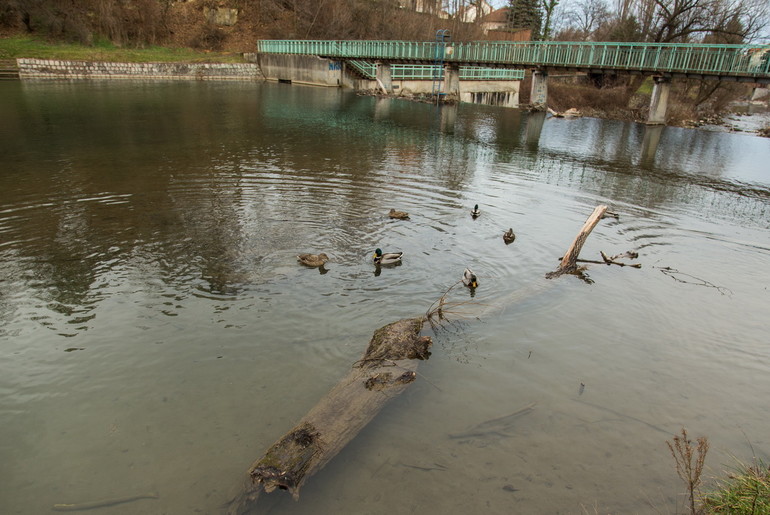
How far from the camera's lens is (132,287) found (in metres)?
9.14

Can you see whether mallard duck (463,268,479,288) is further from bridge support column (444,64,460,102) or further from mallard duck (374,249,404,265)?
bridge support column (444,64,460,102)

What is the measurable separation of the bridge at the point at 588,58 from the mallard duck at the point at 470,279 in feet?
103

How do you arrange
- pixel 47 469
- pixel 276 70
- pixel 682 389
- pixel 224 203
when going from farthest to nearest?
pixel 276 70 → pixel 224 203 → pixel 682 389 → pixel 47 469

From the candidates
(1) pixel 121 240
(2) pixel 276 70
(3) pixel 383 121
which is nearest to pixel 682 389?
(1) pixel 121 240

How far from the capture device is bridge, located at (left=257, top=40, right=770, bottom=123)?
3156 centimetres

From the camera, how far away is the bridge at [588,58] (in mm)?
31562

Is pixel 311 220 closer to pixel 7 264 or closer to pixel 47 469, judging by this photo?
pixel 7 264

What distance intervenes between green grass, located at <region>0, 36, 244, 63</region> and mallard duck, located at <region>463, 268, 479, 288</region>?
5590 cm

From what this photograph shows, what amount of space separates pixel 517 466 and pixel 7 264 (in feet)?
33.4

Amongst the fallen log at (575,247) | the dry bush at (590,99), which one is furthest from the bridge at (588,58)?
the fallen log at (575,247)

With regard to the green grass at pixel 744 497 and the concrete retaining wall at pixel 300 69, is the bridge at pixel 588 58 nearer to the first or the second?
the concrete retaining wall at pixel 300 69

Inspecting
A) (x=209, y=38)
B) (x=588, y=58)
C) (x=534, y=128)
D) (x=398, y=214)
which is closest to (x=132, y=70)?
(x=209, y=38)

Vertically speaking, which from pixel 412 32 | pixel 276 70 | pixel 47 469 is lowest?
pixel 47 469

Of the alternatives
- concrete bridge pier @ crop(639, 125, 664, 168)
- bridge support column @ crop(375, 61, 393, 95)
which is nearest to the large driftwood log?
concrete bridge pier @ crop(639, 125, 664, 168)
